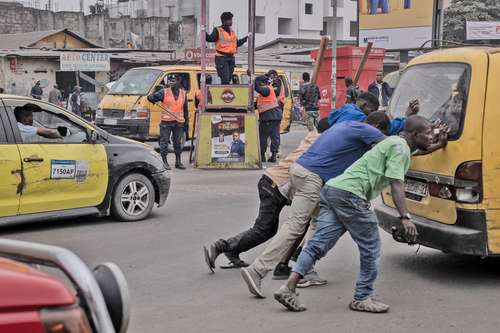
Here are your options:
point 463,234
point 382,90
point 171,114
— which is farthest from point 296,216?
point 382,90

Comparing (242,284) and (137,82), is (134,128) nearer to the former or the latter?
(137,82)

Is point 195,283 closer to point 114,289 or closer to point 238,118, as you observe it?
point 114,289

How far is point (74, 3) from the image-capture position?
6912 cm

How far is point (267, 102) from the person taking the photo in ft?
52.6

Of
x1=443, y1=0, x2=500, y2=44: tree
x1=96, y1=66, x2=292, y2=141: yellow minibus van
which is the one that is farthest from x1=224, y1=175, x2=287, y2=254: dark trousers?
x1=443, y1=0, x2=500, y2=44: tree

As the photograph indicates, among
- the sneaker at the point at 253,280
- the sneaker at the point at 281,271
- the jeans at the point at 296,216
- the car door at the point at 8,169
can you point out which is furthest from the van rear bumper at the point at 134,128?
the sneaker at the point at 253,280

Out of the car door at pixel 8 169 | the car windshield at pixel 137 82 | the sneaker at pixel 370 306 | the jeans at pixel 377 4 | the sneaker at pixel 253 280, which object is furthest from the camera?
the jeans at pixel 377 4

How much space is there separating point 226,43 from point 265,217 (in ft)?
28.2

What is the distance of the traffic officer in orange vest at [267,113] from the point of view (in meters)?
15.9

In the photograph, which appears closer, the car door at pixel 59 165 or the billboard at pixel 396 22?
the car door at pixel 59 165

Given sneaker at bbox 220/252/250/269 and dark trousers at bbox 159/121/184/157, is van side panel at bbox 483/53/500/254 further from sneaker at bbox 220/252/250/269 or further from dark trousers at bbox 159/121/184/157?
dark trousers at bbox 159/121/184/157

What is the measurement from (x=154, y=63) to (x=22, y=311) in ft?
103

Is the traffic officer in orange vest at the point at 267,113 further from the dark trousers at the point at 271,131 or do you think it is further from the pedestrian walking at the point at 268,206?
the pedestrian walking at the point at 268,206

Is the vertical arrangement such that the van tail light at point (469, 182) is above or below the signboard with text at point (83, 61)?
below
